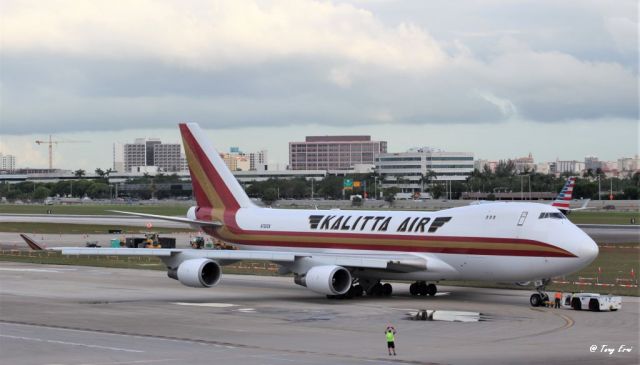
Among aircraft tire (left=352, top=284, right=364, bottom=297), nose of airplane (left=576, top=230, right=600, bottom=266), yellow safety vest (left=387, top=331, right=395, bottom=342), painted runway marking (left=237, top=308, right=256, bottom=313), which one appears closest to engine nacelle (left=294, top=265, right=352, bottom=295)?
aircraft tire (left=352, top=284, right=364, bottom=297)

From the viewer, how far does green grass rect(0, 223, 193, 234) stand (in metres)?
114

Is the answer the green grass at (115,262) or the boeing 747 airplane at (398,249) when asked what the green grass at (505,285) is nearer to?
the green grass at (115,262)

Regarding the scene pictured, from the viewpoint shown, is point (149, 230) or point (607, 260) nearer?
point (607, 260)

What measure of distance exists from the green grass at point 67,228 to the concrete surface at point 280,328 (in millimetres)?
58449

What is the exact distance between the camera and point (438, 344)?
3338 cm

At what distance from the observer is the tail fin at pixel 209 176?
57906 mm

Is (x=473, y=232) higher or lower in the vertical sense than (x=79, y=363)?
higher

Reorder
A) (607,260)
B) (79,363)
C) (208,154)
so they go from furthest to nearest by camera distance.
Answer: (607,260) → (208,154) → (79,363)

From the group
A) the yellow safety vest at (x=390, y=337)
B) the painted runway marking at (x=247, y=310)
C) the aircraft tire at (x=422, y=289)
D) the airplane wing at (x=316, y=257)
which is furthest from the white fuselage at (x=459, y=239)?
the yellow safety vest at (x=390, y=337)

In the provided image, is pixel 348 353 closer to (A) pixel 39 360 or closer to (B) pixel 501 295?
(A) pixel 39 360

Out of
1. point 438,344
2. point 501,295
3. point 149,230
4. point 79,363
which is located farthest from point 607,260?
point 149,230

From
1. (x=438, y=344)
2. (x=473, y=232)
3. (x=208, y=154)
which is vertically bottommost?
(x=438, y=344)

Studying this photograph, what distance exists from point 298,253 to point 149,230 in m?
68.4

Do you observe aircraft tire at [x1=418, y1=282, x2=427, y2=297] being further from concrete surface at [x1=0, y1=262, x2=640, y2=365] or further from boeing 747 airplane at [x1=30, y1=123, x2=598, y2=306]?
concrete surface at [x1=0, y1=262, x2=640, y2=365]
